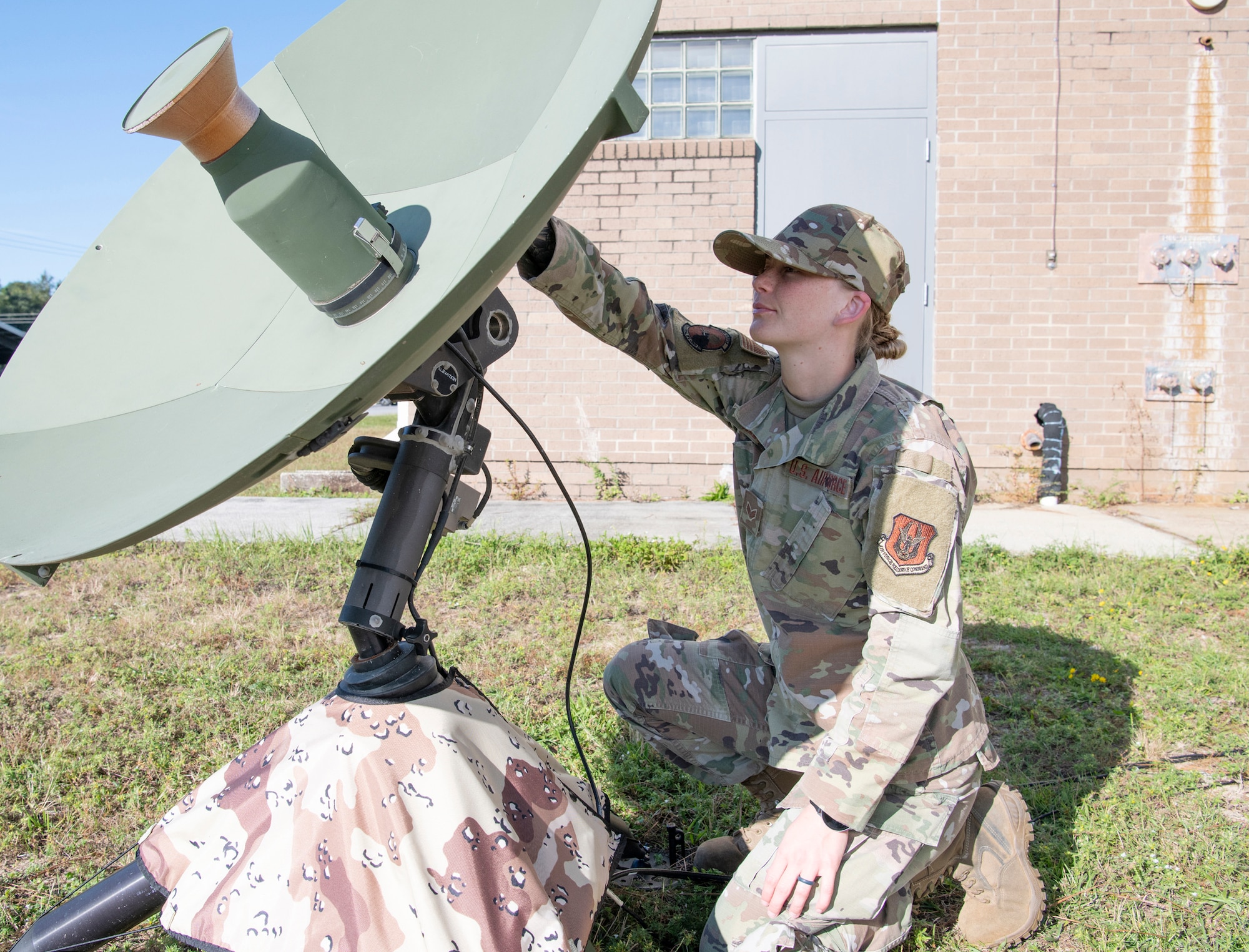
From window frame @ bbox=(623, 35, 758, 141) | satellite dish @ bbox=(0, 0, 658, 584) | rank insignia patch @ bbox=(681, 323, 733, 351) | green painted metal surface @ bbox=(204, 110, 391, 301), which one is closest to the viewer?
satellite dish @ bbox=(0, 0, 658, 584)

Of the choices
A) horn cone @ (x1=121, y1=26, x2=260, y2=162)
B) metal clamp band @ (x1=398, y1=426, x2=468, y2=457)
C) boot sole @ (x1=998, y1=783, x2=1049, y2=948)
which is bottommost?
boot sole @ (x1=998, y1=783, x2=1049, y2=948)

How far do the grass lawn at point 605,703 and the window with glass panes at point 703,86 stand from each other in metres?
3.75

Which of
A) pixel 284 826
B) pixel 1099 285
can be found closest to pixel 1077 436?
pixel 1099 285

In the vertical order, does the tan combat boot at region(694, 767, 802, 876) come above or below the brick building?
below

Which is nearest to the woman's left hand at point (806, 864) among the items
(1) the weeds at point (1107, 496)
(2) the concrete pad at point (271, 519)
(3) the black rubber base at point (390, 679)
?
(3) the black rubber base at point (390, 679)

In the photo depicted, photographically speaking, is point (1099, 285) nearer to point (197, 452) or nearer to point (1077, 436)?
point (1077, 436)

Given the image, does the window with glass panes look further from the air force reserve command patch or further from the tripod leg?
the tripod leg

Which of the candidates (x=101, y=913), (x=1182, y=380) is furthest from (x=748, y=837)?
(x=1182, y=380)

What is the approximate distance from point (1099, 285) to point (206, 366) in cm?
678

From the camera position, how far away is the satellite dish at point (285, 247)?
43.8 inches

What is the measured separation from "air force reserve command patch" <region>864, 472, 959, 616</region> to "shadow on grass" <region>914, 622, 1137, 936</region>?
91cm

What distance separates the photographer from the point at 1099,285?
679 cm

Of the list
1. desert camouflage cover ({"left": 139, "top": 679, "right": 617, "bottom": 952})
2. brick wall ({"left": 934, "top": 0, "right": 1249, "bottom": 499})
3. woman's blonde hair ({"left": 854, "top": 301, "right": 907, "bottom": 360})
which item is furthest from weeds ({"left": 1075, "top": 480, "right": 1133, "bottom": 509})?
desert camouflage cover ({"left": 139, "top": 679, "right": 617, "bottom": 952})

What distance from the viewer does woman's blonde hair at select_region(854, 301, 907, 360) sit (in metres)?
2.21
